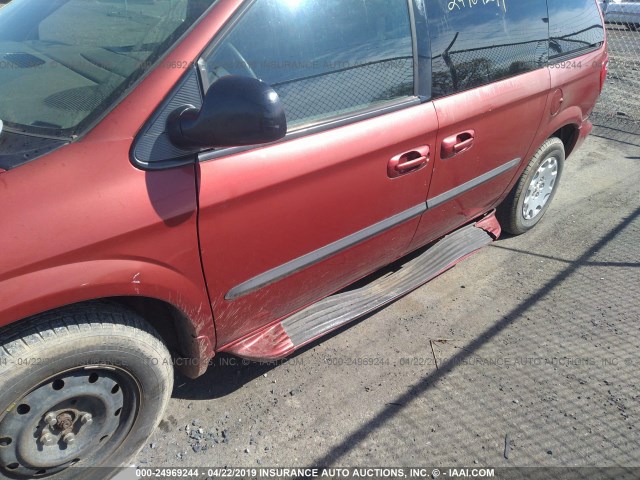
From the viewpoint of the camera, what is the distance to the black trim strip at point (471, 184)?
9.37ft

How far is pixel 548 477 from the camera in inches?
88.7

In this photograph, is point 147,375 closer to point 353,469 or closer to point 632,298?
point 353,469

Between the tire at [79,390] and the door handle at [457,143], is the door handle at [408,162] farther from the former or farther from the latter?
the tire at [79,390]

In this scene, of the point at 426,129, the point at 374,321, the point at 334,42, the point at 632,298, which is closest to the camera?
the point at 334,42

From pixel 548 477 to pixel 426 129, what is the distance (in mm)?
1645

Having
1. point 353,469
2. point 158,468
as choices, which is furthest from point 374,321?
point 158,468

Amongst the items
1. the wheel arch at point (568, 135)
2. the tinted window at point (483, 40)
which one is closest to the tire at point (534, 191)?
the wheel arch at point (568, 135)

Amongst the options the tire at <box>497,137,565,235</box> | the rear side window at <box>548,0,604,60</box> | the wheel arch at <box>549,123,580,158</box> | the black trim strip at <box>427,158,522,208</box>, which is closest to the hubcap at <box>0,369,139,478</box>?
the black trim strip at <box>427,158,522,208</box>

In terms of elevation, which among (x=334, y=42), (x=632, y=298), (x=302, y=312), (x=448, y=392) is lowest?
(x=632, y=298)

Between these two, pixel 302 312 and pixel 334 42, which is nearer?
pixel 334 42

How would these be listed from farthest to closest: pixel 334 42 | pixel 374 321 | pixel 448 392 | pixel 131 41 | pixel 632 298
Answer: pixel 632 298, pixel 374 321, pixel 448 392, pixel 334 42, pixel 131 41

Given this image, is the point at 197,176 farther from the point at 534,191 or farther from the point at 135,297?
the point at 534,191

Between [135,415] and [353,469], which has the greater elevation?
[135,415]

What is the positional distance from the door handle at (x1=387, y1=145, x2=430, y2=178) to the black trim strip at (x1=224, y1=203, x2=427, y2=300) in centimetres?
26
